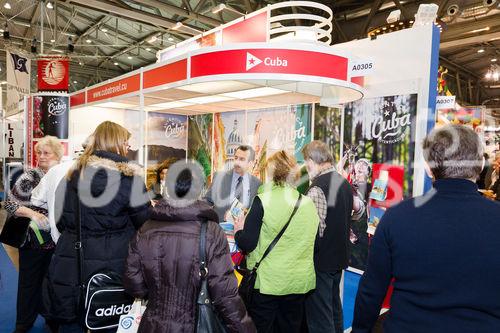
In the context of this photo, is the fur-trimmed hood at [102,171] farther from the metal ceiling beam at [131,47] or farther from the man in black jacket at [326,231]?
the metal ceiling beam at [131,47]

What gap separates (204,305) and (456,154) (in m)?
Result: 1.08

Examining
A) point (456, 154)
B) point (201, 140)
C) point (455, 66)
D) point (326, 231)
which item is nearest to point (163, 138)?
point (201, 140)

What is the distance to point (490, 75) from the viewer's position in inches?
441

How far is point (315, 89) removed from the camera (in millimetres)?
3967

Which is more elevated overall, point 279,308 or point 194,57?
point 194,57

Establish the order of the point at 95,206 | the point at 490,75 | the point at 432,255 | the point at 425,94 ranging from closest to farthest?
the point at 432,255 < the point at 95,206 < the point at 425,94 < the point at 490,75

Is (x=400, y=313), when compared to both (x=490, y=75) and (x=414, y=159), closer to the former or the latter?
(x=414, y=159)

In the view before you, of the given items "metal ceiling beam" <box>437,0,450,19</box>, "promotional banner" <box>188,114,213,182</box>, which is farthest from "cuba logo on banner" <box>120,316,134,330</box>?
"metal ceiling beam" <box>437,0,450,19</box>

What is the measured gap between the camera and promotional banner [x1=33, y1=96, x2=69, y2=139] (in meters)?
6.15

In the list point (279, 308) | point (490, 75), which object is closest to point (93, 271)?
point (279, 308)

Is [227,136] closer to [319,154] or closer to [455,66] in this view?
[319,154]

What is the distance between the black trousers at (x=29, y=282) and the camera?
107 inches

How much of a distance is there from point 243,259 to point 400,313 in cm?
122

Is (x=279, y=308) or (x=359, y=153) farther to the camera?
(x=359, y=153)
